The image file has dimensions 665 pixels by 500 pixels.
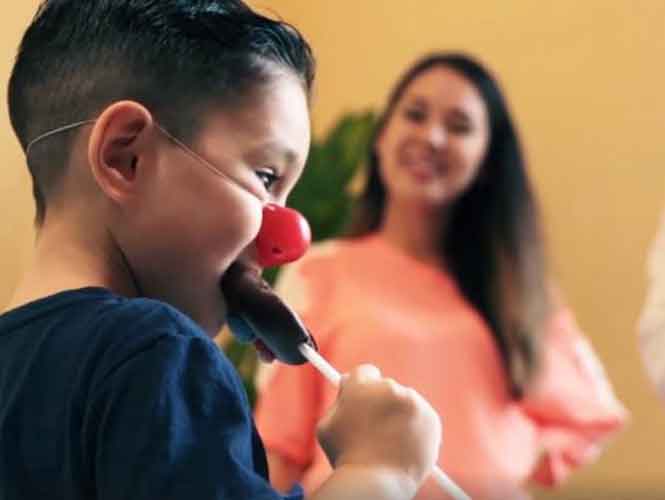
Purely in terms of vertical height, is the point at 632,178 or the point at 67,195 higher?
Answer: the point at 67,195

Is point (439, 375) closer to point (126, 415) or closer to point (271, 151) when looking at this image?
point (271, 151)

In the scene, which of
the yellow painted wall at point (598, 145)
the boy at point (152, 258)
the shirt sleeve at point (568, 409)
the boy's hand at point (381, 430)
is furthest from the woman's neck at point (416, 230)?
the boy's hand at point (381, 430)

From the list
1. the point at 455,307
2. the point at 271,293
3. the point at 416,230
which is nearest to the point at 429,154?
the point at 416,230

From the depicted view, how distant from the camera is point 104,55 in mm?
714

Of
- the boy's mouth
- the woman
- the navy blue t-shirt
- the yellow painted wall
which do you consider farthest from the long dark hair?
the navy blue t-shirt

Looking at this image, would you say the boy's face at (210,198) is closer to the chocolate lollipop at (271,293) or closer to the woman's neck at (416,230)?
the chocolate lollipop at (271,293)

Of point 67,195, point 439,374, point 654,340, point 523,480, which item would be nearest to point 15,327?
point 67,195

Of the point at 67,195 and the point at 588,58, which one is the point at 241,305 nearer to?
the point at 67,195

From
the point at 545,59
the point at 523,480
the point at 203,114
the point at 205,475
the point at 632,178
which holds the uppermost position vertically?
the point at 203,114

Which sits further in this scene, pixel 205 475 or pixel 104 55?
pixel 104 55

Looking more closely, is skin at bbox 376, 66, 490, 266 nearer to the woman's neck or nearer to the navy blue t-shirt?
the woman's neck

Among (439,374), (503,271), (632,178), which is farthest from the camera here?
(632,178)

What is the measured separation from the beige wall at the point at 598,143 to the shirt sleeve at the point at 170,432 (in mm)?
1515

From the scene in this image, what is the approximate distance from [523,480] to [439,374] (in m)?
0.21
